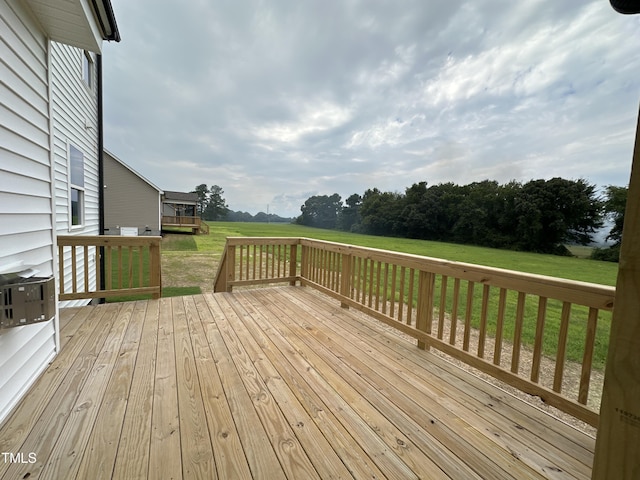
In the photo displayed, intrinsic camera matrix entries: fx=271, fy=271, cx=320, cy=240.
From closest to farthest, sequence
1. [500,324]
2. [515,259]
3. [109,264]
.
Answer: [500,324] < [109,264] < [515,259]

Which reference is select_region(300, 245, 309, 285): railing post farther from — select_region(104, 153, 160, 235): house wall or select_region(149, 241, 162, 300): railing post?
select_region(104, 153, 160, 235): house wall

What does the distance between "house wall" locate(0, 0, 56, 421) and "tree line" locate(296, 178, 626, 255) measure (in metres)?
16.8

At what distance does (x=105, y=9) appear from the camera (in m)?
2.23

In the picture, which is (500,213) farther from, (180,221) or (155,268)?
(155,268)

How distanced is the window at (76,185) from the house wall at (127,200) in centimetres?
1200

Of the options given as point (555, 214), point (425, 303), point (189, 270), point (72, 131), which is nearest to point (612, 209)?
point (555, 214)

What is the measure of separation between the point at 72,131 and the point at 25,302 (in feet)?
14.7

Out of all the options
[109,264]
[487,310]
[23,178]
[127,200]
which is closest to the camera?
[23,178]

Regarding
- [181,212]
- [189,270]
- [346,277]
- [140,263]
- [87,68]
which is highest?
[87,68]

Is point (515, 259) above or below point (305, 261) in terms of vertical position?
below

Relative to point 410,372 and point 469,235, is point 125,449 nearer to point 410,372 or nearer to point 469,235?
point 410,372

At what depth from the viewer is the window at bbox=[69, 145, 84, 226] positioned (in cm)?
462

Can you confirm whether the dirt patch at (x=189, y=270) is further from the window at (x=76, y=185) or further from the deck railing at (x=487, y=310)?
the deck railing at (x=487, y=310)

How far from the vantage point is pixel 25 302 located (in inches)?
66.3
